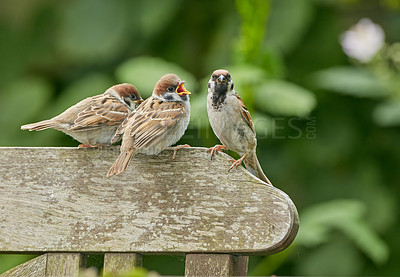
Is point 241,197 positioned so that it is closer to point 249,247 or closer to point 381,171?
point 249,247

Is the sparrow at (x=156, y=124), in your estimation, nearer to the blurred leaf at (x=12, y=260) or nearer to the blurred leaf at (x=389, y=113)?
the blurred leaf at (x=389, y=113)

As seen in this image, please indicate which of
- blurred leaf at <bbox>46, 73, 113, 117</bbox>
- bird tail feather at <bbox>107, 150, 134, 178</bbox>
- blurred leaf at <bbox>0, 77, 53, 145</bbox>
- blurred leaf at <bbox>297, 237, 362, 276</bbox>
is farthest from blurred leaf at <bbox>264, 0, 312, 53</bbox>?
bird tail feather at <bbox>107, 150, 134, 178</bbox>

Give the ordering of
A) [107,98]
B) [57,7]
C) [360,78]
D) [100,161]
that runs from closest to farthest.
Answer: [100,161] → [107,98] → [360,78] → [57,7]

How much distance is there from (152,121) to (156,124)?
3 centimetres

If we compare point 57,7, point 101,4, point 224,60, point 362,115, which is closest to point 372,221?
point 362,115

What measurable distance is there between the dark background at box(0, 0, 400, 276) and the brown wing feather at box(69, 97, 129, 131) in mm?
1464

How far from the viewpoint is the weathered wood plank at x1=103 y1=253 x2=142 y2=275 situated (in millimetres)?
2072

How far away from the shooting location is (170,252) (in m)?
2.06

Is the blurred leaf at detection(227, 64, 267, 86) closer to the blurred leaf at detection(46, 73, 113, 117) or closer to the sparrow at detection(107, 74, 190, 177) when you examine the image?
the sparrow at detection(107, 74, 190, 177)

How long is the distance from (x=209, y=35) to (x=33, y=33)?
139 cm

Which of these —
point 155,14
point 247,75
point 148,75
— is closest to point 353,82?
point 247,75

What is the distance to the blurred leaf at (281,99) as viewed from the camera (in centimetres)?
332

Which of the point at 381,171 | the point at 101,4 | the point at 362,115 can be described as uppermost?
the point at 101,4

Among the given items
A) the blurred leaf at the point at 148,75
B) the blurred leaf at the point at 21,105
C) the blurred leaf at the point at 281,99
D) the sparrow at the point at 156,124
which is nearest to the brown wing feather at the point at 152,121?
the sparrow at the point at 156,124
